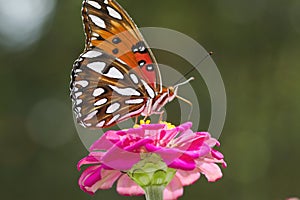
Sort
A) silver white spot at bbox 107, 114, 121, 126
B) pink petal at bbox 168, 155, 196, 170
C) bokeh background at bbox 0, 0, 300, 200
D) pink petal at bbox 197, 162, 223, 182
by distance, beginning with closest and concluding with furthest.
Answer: pink petal at bbox 168, 155, 196, 170 < pink petal at bbox 197, 162, 223, 182 < silver white spot at bbox 107, 114, 121, 126 < bokeh background at bbox 0, 0, 300, 200

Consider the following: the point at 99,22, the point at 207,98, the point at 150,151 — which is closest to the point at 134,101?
the point at 99,22

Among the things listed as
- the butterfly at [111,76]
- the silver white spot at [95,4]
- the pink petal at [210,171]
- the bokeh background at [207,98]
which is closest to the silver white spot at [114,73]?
the butterfly at [111,76]

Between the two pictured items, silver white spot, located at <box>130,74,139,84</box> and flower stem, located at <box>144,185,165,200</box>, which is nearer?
flower stem, located at <box>144,185,165,200</box>

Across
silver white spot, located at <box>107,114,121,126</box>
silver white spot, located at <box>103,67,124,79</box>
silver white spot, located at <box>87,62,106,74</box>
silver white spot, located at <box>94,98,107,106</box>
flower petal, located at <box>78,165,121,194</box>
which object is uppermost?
silver white spot, located at <box>87,62,106,74</box>

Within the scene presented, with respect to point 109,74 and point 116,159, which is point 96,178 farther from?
point 109,74

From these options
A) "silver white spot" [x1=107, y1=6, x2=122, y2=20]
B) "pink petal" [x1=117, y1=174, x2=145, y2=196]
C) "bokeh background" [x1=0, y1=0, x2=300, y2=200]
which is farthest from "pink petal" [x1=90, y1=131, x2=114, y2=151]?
"bokeh background" [x1=0, y1=0, x2=300, y2=200]

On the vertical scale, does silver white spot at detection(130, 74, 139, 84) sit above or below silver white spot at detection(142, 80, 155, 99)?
above

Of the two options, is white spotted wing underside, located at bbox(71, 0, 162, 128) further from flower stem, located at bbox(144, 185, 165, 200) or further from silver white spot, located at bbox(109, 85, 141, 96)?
flower stem, located at bbox(144, 185, 165, 200)
